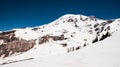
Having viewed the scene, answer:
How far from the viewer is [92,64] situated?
48.6 feet

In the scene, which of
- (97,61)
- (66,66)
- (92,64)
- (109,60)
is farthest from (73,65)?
(109,60)

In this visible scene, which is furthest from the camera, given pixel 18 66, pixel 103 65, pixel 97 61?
pixel 97 61

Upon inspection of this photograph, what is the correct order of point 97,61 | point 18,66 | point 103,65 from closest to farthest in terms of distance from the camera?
point 18,66 → point 103,65 → point 97,61

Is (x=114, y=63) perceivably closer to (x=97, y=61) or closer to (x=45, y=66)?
(x=97, y=61)

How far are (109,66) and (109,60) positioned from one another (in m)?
2.00

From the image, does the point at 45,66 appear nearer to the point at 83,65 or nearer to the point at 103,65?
the point at 83,65

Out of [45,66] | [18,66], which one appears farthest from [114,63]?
[18,66]

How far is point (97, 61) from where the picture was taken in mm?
15906

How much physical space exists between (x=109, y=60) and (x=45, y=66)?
6420mm

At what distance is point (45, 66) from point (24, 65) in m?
1.73

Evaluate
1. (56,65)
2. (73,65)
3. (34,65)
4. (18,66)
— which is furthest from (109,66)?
(18,66)

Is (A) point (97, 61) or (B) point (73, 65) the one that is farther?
(A) point (97, 61)

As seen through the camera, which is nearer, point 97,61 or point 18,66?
point 18,66

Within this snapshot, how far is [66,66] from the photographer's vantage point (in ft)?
45.7
